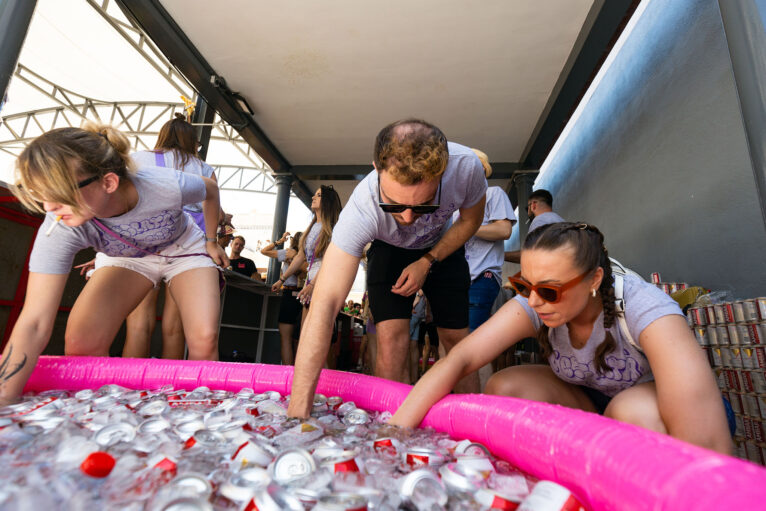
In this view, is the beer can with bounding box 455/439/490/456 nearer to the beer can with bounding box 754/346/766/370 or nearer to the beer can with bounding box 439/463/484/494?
the beer can with bounding box 439/463/484/494

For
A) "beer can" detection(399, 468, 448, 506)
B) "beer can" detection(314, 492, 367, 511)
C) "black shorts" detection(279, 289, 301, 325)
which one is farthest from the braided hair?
"black shorts" detection(279, 289, 301, 325)

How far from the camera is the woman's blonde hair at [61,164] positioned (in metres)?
1.37

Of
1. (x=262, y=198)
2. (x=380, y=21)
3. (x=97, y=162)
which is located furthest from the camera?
(x=262, y=198)

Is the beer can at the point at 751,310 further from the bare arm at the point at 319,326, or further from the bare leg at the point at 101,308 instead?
the bare leg at the point at 101,308

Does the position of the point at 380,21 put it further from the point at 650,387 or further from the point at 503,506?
the point at 503,506

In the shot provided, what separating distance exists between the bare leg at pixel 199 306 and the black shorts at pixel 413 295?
0.79 m

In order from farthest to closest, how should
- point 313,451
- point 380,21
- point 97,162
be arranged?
1. point 380,21
2. point 97,162
3. point 313,451

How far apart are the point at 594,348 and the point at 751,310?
1041 mm

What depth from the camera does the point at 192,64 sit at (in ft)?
14.7

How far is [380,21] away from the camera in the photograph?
395 cm

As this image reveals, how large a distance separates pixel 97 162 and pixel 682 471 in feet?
6.23

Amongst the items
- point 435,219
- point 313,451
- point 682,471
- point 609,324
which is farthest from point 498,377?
point 682,471

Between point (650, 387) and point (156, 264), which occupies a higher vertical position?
point (156, 264)

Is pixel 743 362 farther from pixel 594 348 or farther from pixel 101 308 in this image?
pixel 101 308
